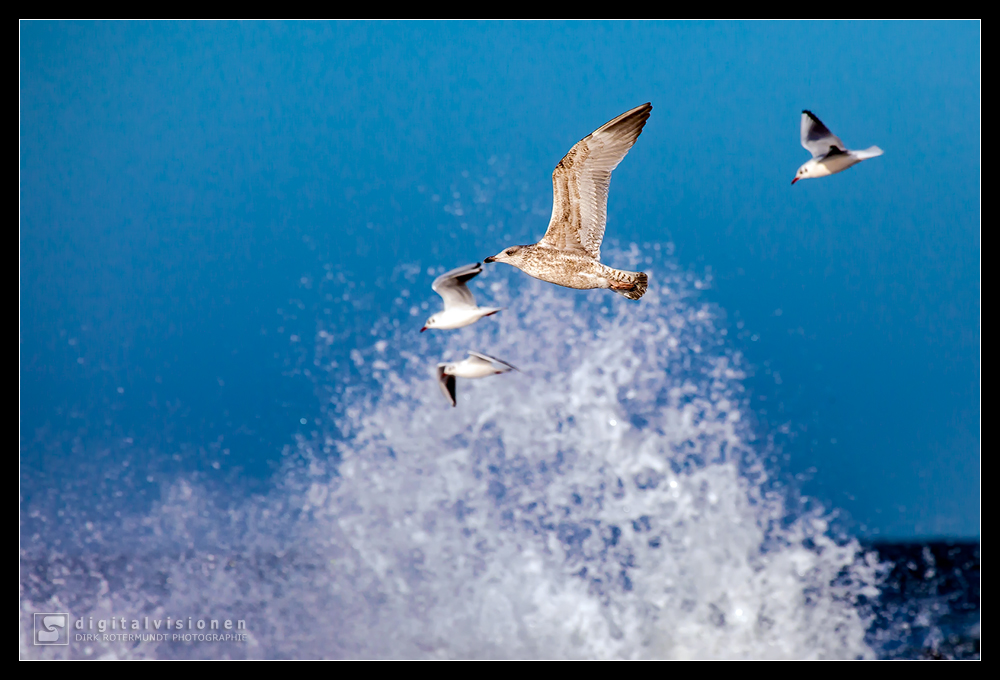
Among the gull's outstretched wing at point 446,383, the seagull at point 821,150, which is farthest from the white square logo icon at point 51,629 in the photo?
the seagull at point 821,150

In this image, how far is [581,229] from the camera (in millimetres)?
4367

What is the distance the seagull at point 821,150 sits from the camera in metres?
4.19

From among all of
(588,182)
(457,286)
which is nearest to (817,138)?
(588,182)

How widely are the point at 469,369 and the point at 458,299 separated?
0.33 m

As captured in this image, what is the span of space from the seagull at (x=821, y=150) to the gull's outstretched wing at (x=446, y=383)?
1.89 metres

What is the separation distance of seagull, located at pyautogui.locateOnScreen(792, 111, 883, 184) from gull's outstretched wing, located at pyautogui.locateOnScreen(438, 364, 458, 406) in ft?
6.22

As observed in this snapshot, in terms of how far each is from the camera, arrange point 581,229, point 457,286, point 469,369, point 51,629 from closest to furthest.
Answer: point 457,286, point 469,369, point 581,229, point 51,629

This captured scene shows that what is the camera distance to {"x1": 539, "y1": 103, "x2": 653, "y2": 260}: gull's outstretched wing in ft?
13.8

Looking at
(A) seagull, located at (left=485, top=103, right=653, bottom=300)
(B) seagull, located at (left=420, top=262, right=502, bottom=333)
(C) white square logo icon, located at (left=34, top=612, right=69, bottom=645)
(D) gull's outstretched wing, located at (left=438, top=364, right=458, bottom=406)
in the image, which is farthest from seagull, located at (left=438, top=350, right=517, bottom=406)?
(C) white square logo icon, located at (left=34, top=612, right=69, bottom=645)

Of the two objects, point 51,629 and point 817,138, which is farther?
point 51,629

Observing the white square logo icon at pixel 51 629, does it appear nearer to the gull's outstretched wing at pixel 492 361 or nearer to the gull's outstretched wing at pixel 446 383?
the gull's outstretched wing at pixel 446 383

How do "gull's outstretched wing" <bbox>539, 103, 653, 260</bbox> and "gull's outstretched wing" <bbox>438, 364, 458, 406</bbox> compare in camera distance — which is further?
"gull's outstretched wing" <bbox>438, 364, 458, 406</bbox>

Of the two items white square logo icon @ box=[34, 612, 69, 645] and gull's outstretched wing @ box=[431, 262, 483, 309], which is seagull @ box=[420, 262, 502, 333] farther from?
white square logo icon @ box=[34, 612, 69, 645]

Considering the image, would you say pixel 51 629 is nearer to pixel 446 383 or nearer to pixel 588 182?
pixel 446 383
